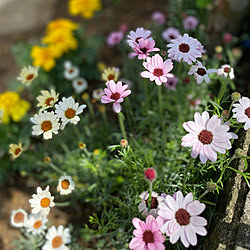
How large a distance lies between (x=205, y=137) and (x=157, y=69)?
32cm

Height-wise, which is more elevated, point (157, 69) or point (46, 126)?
point (157, 69)

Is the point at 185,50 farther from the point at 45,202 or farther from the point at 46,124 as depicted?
the point at 45,202

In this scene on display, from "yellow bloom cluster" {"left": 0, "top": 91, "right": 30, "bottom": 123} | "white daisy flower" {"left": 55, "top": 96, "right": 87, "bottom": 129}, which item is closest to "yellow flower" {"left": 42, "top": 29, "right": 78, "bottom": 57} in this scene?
"yellow bloom cluster" {"left": 0, "top": 91, "right": 30, "bottom": 123}

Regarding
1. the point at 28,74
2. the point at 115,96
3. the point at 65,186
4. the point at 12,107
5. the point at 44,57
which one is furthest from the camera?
the point at 44,57

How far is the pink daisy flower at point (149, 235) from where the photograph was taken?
95cm

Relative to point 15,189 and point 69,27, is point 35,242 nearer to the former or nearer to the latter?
point 15,189

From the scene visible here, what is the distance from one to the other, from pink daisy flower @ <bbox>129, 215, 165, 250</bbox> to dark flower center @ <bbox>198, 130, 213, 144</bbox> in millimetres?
290

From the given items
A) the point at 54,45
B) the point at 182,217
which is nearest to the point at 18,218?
the point at 182,217

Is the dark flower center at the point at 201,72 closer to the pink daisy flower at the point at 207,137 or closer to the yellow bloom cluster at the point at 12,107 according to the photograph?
the pink daisy flower at the point at 207,137

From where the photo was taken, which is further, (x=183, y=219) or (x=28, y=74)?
(x=28, y=74)

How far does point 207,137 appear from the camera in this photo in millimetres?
958

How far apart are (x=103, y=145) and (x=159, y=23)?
36.9 inches

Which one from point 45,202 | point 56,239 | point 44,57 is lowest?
point 56,239

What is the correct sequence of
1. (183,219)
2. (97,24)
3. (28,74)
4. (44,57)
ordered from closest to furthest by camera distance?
1. (183,219)
2. (28,74)
3. (44,57)
4. (97,24)
